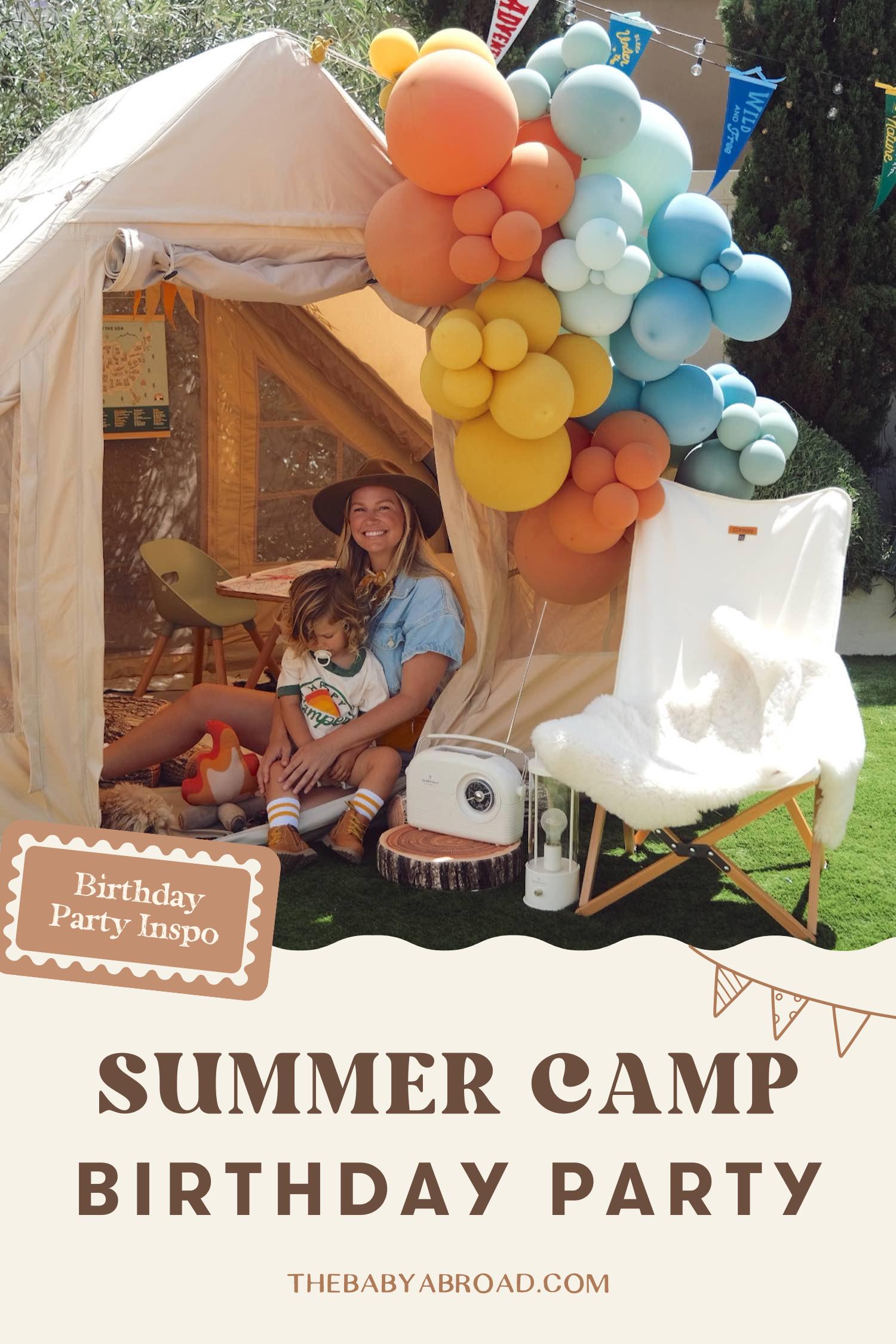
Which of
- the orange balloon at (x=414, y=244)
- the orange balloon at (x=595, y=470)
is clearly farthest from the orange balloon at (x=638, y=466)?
the orange balloon at (x=414, y=244)

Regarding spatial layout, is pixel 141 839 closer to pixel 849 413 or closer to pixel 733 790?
pixel 733 790

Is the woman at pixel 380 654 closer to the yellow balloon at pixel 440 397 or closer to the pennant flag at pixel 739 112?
the yellow balloon at pixel 440 397

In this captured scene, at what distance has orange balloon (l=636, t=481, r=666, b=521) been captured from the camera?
10.7 ft

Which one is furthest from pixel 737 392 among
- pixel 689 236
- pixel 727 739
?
pixel 727 739

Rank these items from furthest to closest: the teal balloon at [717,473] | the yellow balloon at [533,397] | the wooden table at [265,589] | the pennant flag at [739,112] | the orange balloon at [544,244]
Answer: the pennant flag at [739,112] → the wooden table at [265,589] → the teal balloon at [717,473] → the orange balloon at [544,244] → the yellow balloon at [533,397]

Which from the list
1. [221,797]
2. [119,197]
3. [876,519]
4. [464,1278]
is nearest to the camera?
[464,1278]

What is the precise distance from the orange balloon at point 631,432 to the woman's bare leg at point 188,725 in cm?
122

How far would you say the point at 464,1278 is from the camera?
1.81 meters

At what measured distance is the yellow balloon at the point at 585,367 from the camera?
315 cm

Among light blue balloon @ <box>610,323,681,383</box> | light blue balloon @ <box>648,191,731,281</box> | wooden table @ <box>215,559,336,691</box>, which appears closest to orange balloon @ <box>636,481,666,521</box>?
light blue balloon @ <box>610,323,681,383</box>

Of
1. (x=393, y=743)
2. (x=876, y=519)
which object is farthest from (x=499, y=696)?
(x=876, y=519)

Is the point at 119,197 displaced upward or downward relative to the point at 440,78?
downward

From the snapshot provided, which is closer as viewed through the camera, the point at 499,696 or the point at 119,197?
the point at 119,197

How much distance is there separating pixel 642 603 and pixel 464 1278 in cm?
184
